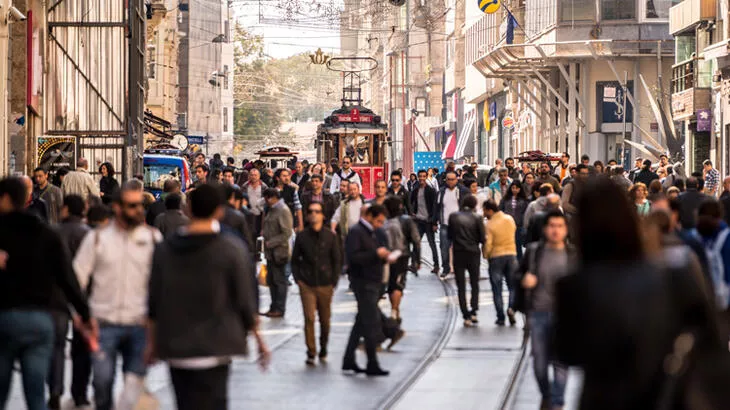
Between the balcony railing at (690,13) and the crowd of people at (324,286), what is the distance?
1040 inches

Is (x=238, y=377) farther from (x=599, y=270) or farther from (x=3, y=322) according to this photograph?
(x=599, y=270)

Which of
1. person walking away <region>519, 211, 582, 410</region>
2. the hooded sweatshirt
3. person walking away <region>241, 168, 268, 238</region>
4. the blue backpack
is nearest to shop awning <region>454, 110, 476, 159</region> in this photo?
person walking away <region>241, 168, 268, 238</region>

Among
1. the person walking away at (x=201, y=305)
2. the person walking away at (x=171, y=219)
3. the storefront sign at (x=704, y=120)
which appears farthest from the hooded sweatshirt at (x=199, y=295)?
the storefront sign at (x=704, y=120)

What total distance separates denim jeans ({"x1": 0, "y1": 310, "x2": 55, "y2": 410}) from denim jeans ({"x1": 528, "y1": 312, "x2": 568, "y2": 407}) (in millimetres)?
3464

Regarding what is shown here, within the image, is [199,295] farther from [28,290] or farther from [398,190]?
[398,190]

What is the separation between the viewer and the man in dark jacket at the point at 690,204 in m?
12.4

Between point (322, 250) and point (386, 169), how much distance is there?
99.2ft

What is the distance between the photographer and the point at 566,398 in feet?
39.4

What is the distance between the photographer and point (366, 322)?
1324 cm

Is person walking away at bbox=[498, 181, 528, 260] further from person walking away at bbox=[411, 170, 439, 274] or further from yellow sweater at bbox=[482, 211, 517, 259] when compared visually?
yellow sweater at bbox=[482, 211, 517, 259]

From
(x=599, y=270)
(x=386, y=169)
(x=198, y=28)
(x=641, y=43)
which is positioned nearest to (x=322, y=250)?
(x=599, y=270)

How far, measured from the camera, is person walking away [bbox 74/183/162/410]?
9133 millimetres

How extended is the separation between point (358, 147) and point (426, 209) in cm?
1888

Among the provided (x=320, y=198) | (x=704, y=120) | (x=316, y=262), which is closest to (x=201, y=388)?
(x=316, y=262)
